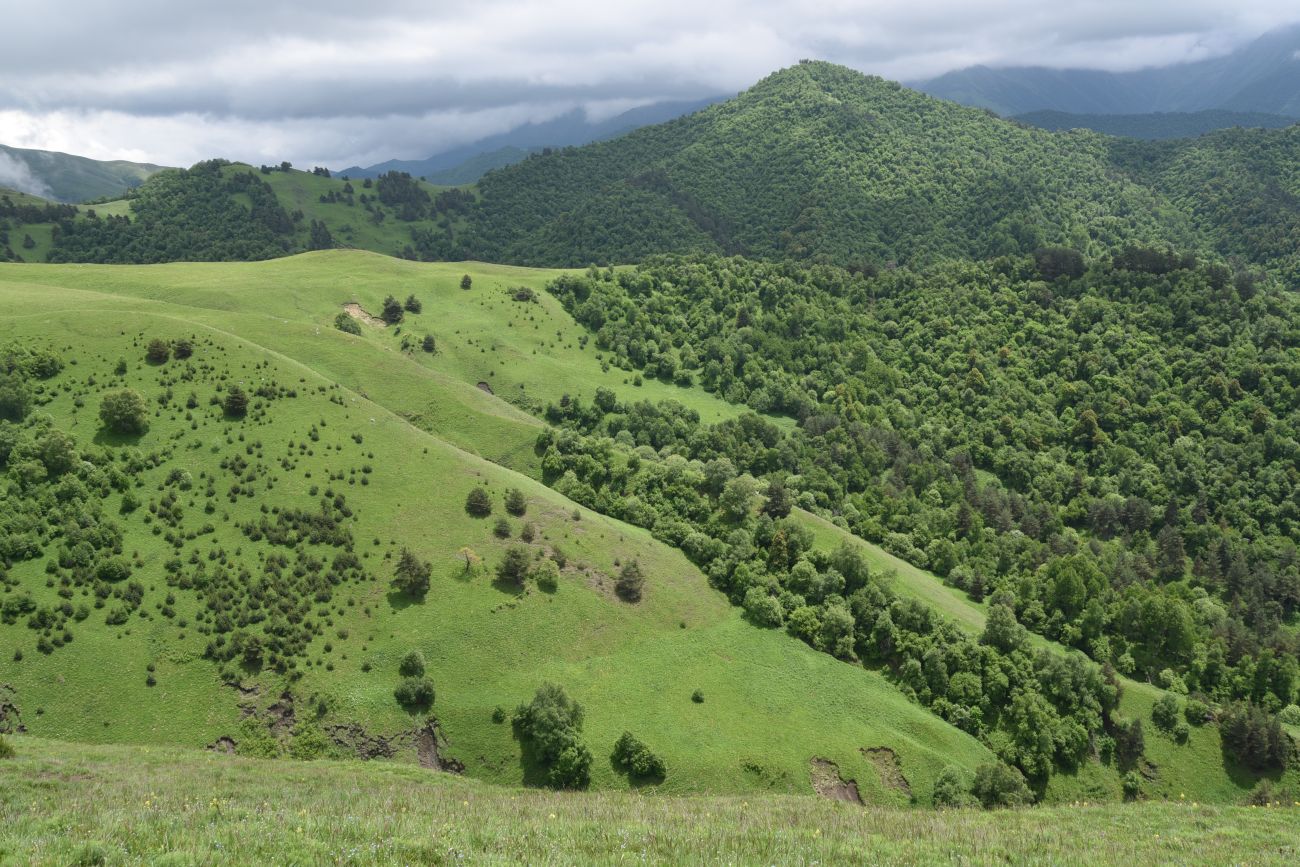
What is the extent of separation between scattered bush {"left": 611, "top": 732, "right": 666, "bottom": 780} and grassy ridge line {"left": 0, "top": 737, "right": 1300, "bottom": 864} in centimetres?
1400

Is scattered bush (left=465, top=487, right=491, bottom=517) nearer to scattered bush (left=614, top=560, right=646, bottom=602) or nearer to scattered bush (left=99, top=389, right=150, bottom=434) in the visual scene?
scattered bush (left=614, top=560, right=646, bottom=602)

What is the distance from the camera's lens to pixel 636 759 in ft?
212

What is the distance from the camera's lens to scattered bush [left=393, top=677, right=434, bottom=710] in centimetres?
6562

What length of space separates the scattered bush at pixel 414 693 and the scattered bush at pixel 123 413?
45468mm

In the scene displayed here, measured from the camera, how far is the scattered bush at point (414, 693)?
6562 cm

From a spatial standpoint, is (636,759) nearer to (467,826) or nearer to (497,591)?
(497,591)

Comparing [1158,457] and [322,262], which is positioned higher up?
[322,262]

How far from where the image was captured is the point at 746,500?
102562 mm

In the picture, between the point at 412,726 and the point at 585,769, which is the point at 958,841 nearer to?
the point at 585,769

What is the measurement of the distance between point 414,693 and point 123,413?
4814 cm

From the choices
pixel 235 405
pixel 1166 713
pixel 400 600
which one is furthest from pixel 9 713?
pixel 1166 713

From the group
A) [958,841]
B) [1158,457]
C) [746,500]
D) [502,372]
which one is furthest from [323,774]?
[1158,457]

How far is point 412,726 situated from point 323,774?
14267mm

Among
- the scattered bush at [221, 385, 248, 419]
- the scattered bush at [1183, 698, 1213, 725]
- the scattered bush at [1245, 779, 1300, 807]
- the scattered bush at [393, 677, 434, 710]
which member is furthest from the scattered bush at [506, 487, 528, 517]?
the scattered bush at [1245, 779, 1300, 807]
